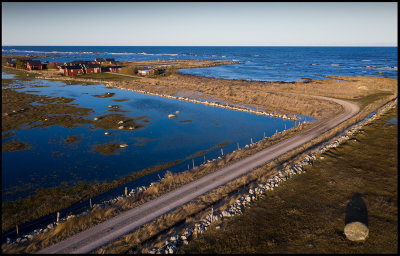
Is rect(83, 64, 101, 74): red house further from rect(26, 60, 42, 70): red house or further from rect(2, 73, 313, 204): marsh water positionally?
rect(2, 73, 313, 204): marsh water

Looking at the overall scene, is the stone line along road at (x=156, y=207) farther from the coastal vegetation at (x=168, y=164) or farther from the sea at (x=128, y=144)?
the sea at (x=128, y=144)

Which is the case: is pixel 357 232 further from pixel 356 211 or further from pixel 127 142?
pixel 127 142

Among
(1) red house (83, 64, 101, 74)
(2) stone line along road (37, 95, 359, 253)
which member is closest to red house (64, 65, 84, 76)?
(1) red house (83, 64, 101, 74)

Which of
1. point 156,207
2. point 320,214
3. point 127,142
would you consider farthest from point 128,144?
point 320,214

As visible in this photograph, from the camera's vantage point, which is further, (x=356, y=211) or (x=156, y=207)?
(x=156, y=207)

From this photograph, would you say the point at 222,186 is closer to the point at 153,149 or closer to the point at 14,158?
the point at 153,149

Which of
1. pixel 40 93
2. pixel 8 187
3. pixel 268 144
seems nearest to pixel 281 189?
pixel 268 144
